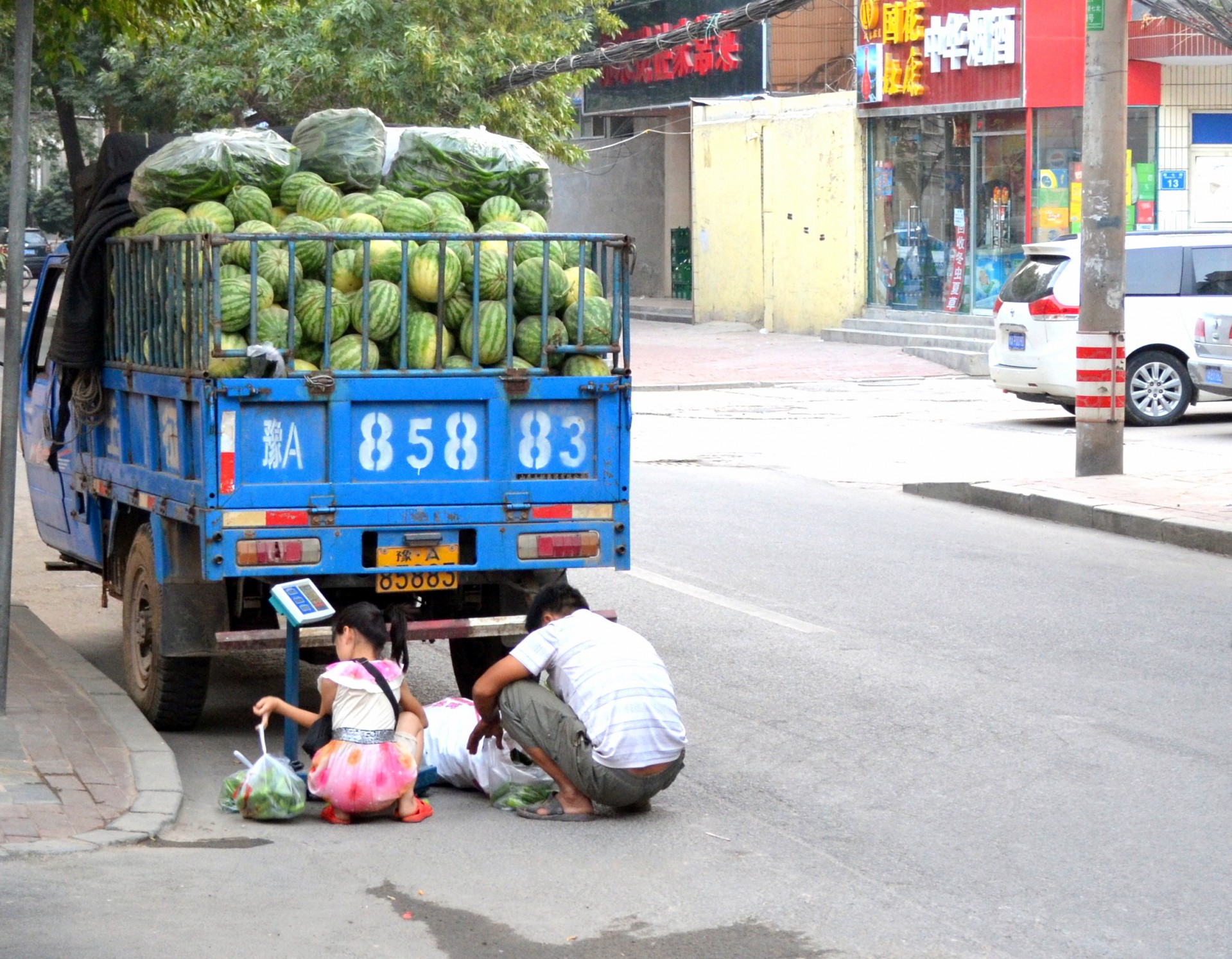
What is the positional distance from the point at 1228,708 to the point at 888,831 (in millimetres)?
2357

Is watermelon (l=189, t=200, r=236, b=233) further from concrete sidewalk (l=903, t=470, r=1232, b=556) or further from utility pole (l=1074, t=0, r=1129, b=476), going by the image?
utility pole (l=1074, t=0, r=1129, b=476)

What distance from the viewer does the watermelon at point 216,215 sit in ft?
24.2

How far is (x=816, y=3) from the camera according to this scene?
3253 centimetres

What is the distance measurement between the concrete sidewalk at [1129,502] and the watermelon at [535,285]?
618 centimetres

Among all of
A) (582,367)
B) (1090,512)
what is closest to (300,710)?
(582,367)

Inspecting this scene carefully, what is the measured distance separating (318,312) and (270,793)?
2006 millimetres

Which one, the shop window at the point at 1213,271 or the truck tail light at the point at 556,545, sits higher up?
the shop window at the point at 1213,271

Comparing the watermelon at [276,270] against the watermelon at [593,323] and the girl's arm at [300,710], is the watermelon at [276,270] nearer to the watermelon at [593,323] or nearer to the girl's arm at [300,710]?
the watermelon at [593,323]

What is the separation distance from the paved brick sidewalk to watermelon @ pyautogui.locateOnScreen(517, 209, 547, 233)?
52.7 feet

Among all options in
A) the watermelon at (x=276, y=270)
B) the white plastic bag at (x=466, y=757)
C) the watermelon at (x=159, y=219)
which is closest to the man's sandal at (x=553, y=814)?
the white plastic bag at (x=466, y=757)

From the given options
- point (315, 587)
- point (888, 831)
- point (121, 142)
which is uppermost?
point (121, 142)

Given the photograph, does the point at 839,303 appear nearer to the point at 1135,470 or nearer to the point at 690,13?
the point at 690,13

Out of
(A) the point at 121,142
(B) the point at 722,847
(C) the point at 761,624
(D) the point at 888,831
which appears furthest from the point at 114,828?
(C) the point at 761,624

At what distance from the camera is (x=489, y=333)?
7.09 meters
